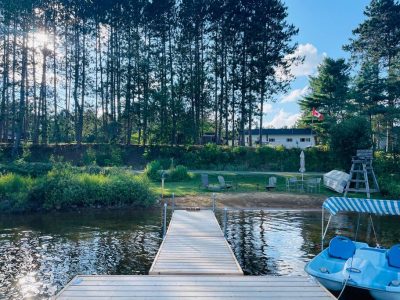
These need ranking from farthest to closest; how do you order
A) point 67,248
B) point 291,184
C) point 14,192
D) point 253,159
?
point 253,159 < point 291,184 < point 14,192 < point 67,248

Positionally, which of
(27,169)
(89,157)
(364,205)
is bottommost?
(364,205)

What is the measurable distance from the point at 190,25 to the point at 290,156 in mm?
19310

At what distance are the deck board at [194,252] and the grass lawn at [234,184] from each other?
9827mm

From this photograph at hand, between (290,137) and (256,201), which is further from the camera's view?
(290,137)

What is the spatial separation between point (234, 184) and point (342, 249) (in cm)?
1920

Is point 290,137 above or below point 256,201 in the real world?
above

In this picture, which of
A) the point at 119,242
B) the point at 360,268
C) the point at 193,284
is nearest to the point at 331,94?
the point at 119,242

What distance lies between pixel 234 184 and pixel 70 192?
12.6 metres

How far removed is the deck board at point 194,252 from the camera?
9017 millimetres

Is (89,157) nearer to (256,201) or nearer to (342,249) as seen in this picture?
(256,201)

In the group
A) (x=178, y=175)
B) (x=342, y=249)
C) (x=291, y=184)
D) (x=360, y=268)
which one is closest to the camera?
(x=360, y=268)

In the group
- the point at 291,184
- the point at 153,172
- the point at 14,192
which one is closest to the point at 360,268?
the point at 291,184

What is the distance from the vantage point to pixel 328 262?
1028cm

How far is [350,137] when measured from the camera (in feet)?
101
